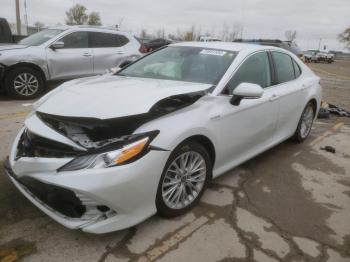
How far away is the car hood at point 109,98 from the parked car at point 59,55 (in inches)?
190

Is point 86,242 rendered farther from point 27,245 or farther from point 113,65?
point 113,65

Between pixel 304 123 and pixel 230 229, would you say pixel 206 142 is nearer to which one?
pixel 230 229

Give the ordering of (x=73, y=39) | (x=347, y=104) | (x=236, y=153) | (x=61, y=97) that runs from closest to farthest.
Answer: (x=61, y=97)
(x=236, y=153)
(x=73, y=39)
(x=347, y=104)

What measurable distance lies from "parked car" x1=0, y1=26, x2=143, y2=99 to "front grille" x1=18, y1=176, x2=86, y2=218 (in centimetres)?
571

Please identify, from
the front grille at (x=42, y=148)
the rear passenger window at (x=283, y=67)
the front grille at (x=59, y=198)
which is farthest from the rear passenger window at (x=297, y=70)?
the front grille at (x=59, y=198)

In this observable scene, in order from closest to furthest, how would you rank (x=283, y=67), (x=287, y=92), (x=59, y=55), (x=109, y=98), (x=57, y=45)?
(x=109, y=98) < (x=287, y=92) < (x=283, y=67) < (x=57, y=45) < (x=59, y=55)

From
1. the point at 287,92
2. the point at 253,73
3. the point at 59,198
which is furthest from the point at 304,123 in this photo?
the point at 59,198

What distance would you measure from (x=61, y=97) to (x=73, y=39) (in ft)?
19.6

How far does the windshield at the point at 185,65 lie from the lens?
3822mm

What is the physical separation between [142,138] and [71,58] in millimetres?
6471

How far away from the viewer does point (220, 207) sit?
139 inches

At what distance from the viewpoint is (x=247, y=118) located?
3.85 metres

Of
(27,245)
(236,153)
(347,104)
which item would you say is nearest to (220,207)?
(236,153)

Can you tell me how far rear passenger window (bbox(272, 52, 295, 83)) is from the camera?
4.67 m
